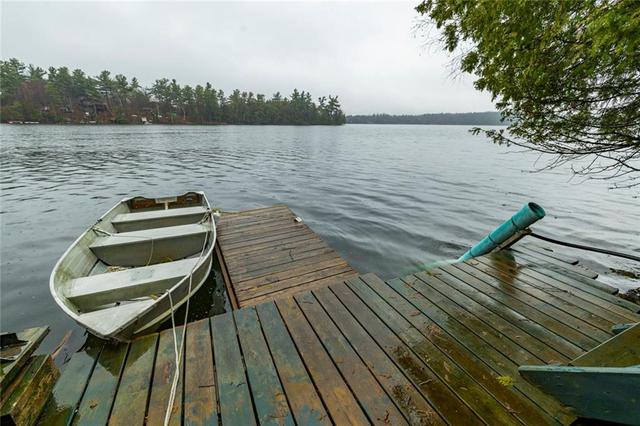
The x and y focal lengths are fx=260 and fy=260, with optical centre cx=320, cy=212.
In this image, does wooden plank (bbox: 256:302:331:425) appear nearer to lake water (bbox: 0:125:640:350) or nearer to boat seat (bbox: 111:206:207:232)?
lake water (bbox: 0:125:640:350)

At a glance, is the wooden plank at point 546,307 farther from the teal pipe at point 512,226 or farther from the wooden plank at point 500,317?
the teal pipe at point 512,226

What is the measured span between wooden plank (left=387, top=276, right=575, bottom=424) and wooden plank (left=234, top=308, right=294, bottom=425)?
159cm

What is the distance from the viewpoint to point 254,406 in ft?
6.22

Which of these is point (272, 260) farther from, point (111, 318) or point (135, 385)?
point (135, 385)

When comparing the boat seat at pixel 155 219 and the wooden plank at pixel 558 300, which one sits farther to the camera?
the boat seat at pixel 155 219

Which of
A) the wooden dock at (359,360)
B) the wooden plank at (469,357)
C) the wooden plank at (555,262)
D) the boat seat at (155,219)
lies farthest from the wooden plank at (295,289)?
the boat seat at (155,219)

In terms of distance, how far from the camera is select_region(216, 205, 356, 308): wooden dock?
3.96 m

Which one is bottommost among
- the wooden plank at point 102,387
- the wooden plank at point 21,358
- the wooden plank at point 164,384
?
the wooden plank at point 102,387

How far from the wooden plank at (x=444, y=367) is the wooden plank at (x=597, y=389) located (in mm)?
382

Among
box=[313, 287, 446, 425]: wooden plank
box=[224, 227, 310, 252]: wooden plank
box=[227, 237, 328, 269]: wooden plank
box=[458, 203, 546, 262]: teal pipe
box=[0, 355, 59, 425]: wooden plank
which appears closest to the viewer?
box=[0, 355, 59, 425]: wooden plank

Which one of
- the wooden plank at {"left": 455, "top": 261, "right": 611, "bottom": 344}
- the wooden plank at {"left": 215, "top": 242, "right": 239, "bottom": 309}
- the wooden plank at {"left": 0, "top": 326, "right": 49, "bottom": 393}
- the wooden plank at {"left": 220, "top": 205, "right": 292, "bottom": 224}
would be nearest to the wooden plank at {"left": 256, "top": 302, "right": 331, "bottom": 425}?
the wooden plank at {"left": 215, "top": 242, "right": 239, "bottom": 309}

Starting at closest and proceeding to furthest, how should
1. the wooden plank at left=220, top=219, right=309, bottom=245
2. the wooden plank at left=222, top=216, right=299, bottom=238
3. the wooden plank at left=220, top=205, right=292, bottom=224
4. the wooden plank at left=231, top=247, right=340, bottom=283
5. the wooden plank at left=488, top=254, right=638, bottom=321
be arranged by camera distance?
1. the wooden plank at left=488, top=254, right=638, bottom=321
2. the wooden plank at left=231, top=247, right=340, bottom=283
3. the wooden plank at left=220, top=219, right=309, bottom=245
4. the wooden plank at left=222, top=216, right=299, bottom=238
5. the wooden plank at left=220, top=205, right=292, bottom=224

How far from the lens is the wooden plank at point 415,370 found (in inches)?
73.0

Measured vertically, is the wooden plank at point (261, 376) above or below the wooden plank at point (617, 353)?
below
